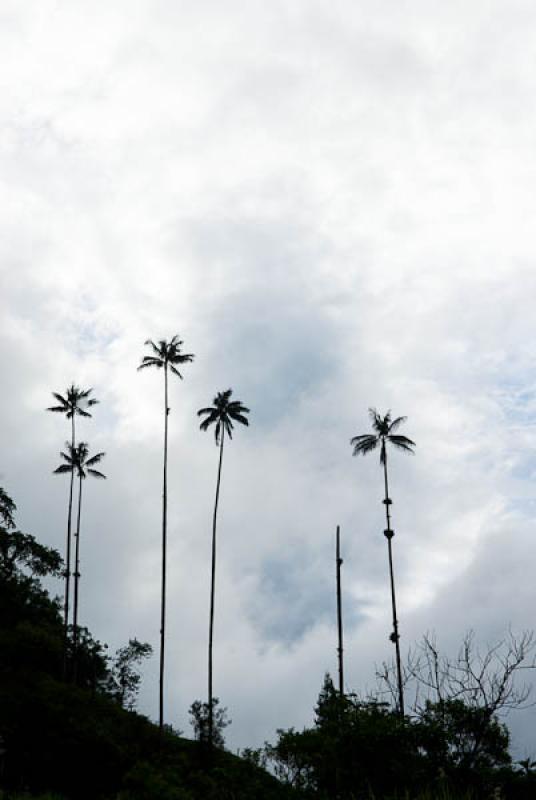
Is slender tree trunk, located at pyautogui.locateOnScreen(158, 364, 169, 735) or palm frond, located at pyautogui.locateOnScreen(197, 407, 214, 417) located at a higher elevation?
palm frond, located at pyautogui.locateOnScreen(197, 407, 214, 417)

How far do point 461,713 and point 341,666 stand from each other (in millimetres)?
19878

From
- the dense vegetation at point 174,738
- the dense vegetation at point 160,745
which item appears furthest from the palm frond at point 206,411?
the dense vegetation at point 160,745

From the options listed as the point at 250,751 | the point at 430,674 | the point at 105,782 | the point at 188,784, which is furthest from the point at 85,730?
the point at 430,674

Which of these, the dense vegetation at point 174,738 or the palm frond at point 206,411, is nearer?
the dense vegetation at point 174,738

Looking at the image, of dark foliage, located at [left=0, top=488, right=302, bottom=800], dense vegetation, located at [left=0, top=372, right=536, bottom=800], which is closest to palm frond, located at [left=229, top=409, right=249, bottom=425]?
dense vegetation, located at [left=0, top=372, right=536, bottom=800]

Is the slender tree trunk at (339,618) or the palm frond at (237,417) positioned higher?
the palm frond at (237,417)

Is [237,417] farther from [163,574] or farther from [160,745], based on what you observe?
[160,745]

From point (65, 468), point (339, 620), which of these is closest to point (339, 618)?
point (339, 620)

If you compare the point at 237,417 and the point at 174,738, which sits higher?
the point at 237,417

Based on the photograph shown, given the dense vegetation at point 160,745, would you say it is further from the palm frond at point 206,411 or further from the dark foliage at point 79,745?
the palm frond at point 206,411

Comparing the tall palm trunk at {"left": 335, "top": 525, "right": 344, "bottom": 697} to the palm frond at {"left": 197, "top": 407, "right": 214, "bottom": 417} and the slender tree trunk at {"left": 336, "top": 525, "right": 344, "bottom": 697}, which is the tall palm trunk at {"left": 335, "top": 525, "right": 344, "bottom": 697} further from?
the palm frond at {"left": 197, "top": 407, "right": 214, "bottom": 417}

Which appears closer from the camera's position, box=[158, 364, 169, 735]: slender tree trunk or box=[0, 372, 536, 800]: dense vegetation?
box=[0, 372, 536, 800]: dense vegetation

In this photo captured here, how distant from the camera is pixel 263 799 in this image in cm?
2366

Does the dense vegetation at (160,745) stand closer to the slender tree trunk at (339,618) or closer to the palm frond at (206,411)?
the slender tree trunk at (339,618)
